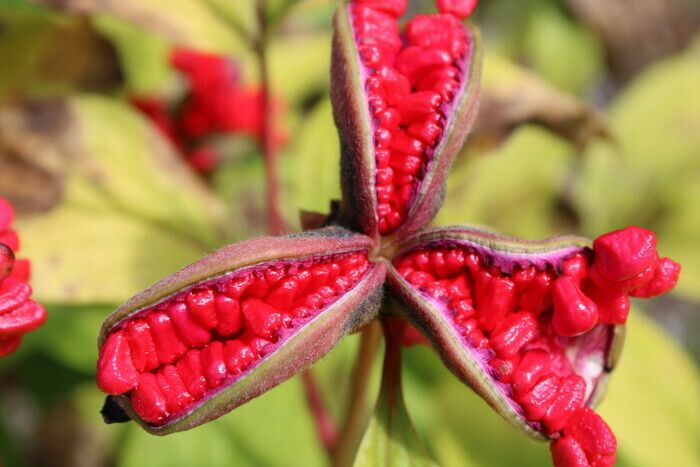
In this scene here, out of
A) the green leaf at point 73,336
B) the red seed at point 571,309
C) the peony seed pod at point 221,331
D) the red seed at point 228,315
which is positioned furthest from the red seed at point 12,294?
the green leaf at point 73,336

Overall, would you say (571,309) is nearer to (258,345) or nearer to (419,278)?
(419,278)

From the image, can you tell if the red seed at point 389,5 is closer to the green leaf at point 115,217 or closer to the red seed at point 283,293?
the red seed at point 283,293

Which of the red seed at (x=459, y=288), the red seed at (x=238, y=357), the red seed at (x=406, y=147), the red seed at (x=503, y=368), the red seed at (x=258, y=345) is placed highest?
the red seed at (x=406, y=147)

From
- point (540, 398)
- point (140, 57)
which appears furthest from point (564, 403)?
point (140, 57)

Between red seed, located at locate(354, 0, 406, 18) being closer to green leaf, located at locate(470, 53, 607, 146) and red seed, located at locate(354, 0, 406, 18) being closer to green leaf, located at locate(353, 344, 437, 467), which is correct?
green leaf, located at locate(353, 344, 437, 467)

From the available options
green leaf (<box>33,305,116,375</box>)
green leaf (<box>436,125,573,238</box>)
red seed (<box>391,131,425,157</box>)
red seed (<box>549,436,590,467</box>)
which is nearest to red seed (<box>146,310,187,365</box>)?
red seed (<box>391,131,425,157</box>)

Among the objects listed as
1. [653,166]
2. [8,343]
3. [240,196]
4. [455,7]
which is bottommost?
[240,196]

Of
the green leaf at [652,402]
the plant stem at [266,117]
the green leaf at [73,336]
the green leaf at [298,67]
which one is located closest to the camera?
the plant stem at [266,117]

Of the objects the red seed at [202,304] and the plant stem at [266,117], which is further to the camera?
the plant stem at [266,117]

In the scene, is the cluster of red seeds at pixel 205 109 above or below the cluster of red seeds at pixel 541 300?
below
